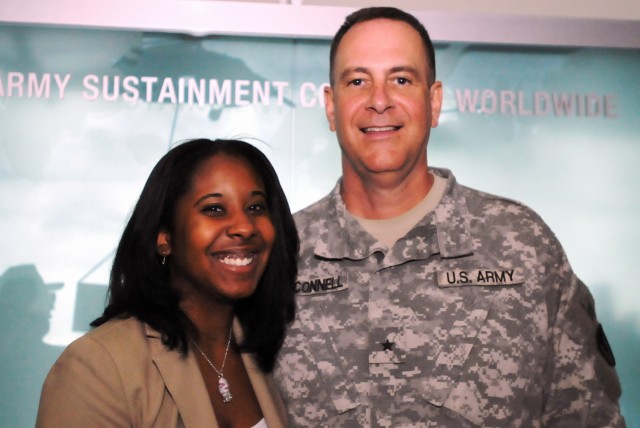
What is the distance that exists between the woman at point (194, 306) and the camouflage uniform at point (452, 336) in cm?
11

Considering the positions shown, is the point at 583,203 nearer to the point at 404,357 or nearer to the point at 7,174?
the point at 404,357

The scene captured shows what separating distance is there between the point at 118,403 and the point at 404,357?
2.20 ft

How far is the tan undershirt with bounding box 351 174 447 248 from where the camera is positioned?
205 cm

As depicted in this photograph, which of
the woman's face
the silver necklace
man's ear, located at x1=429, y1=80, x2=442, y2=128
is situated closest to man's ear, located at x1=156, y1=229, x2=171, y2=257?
the woman's face

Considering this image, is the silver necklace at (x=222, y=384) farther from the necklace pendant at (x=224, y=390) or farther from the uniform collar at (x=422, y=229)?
the uniform collar at (x=422, y=229)

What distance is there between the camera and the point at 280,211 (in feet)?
6.78

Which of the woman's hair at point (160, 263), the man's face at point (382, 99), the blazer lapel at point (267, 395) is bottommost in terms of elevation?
the blazer lapel at point (267, 395)

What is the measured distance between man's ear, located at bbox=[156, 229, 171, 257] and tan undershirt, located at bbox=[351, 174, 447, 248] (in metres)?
0.50

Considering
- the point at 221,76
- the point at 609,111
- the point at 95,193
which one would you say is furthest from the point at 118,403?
the point at 609,111

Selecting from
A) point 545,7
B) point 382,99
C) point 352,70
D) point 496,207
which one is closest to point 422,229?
point 496,207

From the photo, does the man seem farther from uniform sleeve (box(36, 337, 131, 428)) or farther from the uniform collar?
uniform sleeve (box(36, 337, 131, 428))

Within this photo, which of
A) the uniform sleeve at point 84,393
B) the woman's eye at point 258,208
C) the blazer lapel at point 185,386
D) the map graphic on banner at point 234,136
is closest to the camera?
the uniform sleeve at point 84,393

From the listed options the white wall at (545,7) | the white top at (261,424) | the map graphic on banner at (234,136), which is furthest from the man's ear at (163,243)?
the white wall at (545,7)

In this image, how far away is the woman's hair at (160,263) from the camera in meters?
1.88
